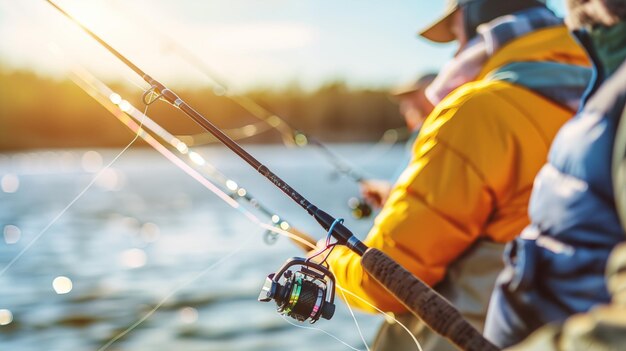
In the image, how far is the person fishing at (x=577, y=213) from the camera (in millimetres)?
1182

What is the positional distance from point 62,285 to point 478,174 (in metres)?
11.4

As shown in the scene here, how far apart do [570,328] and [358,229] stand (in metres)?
13.9

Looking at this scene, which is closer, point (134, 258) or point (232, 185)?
point (232, 185)

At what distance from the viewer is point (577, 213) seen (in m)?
1.25

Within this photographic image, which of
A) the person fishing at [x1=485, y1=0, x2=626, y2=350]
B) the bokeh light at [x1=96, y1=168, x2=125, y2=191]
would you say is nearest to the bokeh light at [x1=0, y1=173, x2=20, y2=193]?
the bokeh light at [x1=96, y1=168, x2=125, y2=191]

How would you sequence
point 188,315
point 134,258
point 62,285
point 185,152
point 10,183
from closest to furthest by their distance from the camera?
point 185,152
point 188,315
point 62,285
point 134,258
point 10,183

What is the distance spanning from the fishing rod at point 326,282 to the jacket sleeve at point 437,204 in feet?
0.77

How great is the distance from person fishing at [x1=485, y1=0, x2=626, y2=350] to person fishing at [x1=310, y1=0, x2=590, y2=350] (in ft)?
1.63

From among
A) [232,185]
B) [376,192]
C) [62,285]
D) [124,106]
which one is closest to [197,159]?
[232,185]

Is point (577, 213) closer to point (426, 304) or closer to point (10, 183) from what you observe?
point (426, 304)

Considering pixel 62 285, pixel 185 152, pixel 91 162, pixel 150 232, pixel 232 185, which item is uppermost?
pixel 91 162

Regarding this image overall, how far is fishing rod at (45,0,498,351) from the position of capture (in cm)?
130

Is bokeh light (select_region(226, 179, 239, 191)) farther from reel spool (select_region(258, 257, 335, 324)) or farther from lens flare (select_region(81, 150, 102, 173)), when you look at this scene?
lens flare (select_region(81, 150, 102, 173))

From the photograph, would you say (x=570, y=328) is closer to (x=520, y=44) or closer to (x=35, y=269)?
(x=520, y=44)
